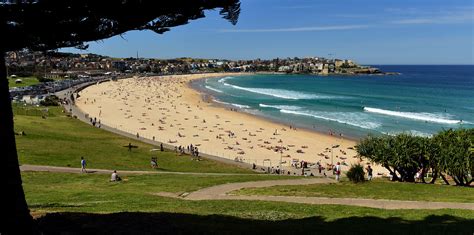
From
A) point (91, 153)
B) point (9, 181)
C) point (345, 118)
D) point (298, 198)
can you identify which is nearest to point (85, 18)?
point (9, 181)

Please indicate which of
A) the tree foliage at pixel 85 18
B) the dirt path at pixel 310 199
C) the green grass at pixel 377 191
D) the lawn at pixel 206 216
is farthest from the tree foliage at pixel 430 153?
the tree foliage at pixel 85 18

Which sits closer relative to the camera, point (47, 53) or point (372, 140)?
point (47, 53)

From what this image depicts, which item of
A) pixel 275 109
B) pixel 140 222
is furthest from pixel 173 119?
pixel 140 222

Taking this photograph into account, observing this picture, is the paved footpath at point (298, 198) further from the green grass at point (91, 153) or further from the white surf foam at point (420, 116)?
the white surf foam at point (420, 116)

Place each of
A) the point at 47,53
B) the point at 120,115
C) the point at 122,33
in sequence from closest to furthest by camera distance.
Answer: the point at 122,33 < the point at 47,53 < the point at 120,115

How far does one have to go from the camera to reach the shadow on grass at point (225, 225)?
7.82 m

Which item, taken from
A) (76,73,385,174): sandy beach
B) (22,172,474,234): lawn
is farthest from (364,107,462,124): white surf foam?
(22,172,474,234): lawn

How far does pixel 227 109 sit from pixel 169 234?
2106 inches

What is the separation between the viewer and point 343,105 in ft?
219

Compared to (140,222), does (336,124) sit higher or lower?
lower

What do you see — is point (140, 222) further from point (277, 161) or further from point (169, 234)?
point (277, 161)

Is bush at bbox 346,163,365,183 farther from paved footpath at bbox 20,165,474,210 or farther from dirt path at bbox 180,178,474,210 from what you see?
dirt path at bbox 180,178,474,210

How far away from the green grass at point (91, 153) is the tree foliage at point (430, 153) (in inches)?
305

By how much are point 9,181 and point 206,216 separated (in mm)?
4528
